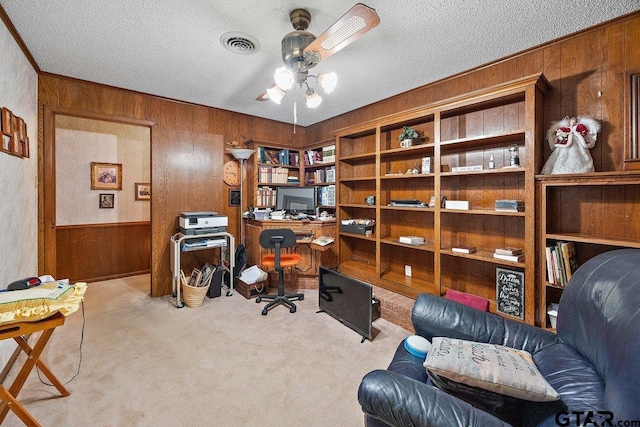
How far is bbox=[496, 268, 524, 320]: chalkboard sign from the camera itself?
2236 mm

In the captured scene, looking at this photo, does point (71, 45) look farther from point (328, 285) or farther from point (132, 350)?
point (328, 285)

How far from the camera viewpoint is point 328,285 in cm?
298

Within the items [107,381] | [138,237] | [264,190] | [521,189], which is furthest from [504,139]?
[138,237]

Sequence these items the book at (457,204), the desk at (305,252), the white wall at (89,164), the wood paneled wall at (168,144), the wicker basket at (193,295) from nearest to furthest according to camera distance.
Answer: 1. the book at (457,204)
2. the wood paneled wall at (168,144)
3. the wicker basket at (193,295)
4. the desk at (305,252)
5. the white wall at (89,164)

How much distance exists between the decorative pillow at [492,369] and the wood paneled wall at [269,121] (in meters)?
1.80

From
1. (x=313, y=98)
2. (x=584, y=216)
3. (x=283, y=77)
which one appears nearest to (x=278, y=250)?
(x=313, y=98)

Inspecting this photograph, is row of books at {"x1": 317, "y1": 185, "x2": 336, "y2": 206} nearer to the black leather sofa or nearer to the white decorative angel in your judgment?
the white decorative angel

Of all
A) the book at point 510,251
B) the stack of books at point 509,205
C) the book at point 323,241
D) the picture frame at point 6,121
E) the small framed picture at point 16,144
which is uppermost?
the picture frame at point 6,121

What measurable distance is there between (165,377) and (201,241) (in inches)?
67.5

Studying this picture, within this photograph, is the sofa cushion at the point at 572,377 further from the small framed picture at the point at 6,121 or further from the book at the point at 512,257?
the small framed picture at the point at 6,121

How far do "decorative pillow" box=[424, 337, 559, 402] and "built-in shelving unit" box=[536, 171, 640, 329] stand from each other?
47.3 inches

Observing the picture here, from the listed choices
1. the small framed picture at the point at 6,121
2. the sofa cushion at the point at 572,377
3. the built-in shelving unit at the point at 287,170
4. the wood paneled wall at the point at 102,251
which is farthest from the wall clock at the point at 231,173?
the sofa cushion at the point at 572,377

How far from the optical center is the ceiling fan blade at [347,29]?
140 centimetres

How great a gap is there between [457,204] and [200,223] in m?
2.88
